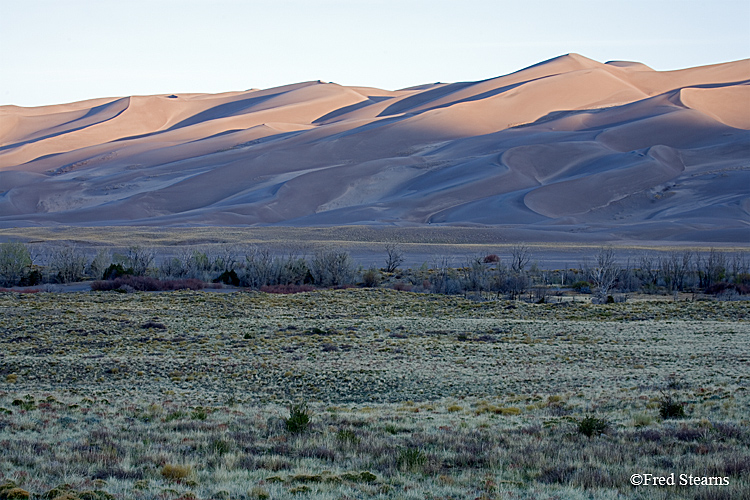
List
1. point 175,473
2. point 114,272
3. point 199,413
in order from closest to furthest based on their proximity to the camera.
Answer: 1. point 175,473
2. point 199,413
3. point 114,272

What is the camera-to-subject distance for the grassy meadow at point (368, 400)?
18.7 ft

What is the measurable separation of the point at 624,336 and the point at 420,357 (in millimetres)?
5642

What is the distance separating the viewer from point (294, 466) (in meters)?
6.23

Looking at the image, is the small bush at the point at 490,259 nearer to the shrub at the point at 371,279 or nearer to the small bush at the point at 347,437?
the shrub at the point at 371,279

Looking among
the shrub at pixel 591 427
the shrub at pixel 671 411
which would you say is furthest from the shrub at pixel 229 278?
the shrub at pixel 591 427

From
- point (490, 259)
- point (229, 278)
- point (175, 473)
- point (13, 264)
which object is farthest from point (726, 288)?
point (13, 264)

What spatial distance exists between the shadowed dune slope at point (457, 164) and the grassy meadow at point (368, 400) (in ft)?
125

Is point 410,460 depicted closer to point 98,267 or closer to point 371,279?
point 371,279

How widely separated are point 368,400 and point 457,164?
286 feet

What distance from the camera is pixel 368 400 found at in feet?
36.9

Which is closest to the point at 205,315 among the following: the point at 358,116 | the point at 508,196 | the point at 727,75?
the point at 508,196

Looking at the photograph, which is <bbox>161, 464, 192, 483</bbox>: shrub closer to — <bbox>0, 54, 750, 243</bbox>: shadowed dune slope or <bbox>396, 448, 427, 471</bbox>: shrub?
<bbox>396, 448, 427, 471</bbox>: shrub

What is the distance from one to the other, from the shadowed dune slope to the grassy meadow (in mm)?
38058

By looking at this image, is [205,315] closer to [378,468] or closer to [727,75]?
[378,468]
